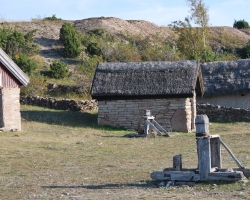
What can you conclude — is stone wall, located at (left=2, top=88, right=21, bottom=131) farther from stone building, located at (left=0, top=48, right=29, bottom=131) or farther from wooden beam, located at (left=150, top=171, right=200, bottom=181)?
wooden beam, located at (left=150, top=171, right=200, bottom=181)

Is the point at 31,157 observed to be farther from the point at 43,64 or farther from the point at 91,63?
the point at 43,64

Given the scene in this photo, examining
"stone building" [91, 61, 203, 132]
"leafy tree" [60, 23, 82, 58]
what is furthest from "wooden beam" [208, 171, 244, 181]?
"leafy tree" [60, 23, 82, 58]

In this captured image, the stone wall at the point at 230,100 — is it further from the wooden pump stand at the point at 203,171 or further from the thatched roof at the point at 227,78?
the wooden pump stand at the point at 203,171

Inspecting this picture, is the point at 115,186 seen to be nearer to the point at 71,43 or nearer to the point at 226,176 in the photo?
the point at 226,176

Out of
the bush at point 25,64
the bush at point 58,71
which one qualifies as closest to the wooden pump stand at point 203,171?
the bush at point 25,64

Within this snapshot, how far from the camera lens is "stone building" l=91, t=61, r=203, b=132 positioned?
29141mm

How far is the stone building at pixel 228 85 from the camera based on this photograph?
121ft

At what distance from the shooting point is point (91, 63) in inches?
1788

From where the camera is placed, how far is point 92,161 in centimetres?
1761

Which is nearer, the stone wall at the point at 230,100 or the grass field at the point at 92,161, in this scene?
the grass field at the point at 92,161

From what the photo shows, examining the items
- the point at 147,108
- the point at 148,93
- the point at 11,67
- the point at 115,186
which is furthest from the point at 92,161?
the point at 147,108

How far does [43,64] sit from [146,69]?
20.2m

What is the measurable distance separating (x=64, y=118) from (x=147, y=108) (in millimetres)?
4260

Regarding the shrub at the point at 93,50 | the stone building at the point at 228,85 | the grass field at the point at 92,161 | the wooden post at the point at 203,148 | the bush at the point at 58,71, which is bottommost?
the grass field at the point at 92,161
